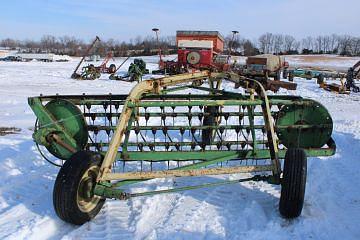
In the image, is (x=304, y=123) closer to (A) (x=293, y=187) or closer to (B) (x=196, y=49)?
(A) (x=293, y=187)

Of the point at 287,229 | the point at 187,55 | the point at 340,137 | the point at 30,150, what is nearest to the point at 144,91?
the point at 287,229

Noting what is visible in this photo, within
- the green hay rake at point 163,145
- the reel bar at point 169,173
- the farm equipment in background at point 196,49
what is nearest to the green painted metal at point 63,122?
the green hay rake at point 163,145

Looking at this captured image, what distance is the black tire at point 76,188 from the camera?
12.9ft

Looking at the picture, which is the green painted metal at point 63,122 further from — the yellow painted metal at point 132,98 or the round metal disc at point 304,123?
the round metal disc at point 304,123

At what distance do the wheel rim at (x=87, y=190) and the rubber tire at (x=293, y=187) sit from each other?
2012 mm

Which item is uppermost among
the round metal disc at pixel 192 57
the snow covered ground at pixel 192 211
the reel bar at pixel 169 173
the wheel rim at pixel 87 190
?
the round metal disc at pixel 192 57

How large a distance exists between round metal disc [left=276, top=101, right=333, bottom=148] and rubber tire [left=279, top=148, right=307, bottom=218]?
1642 mm

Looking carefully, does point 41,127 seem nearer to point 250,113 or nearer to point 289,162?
point 250,113

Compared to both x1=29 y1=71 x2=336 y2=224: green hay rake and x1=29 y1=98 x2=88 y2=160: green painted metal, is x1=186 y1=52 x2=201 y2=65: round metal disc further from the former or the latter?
x1=29 y1=98 x2=88 y2=160: green painted metal

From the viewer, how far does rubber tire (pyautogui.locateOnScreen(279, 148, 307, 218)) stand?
165 inches

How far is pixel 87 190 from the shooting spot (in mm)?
4227

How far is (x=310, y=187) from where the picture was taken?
18.1ft

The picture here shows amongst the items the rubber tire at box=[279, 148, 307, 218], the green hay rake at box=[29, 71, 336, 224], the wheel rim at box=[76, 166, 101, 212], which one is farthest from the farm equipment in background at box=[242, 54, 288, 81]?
the wheel rim at box=[76, 166, 101, 212]

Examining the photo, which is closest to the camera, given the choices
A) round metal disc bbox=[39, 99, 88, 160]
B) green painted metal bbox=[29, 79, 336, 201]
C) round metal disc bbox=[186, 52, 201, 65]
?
green painted metal bbox=[29, 79, 336, 201]
